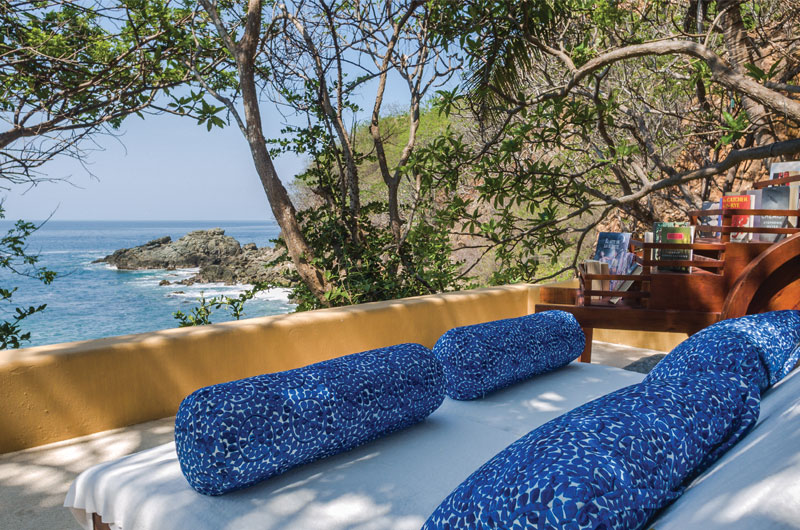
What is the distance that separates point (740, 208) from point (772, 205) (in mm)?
156

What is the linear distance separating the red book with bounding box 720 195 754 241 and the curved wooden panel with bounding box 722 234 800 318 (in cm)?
27

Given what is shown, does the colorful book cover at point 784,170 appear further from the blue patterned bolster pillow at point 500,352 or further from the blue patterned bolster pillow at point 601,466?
the blue patterned bolster pillow at point 601,466

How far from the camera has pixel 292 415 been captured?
1.32 metres

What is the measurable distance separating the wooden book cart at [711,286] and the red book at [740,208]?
0.14 meters

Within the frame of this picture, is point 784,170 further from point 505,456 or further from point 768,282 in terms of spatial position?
point 505,456

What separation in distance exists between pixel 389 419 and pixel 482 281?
13516mm

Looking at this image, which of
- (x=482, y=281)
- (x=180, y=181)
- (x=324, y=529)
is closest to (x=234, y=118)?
(x=324, y=529)

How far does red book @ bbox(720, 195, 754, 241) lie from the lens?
106 inches

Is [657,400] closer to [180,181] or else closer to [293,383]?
[293,383]

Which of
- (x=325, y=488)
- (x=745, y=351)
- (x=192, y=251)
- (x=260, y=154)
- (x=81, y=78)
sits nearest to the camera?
(x=325, y=488)

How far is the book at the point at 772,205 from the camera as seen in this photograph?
253 centimetres

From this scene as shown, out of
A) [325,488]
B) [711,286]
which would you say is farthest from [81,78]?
[711,286]

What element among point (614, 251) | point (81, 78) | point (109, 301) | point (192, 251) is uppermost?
point (81, 78)

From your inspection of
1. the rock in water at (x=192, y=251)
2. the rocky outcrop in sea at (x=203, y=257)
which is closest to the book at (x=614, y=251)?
the rocky outcrop in sea at (x=203, y=257)
